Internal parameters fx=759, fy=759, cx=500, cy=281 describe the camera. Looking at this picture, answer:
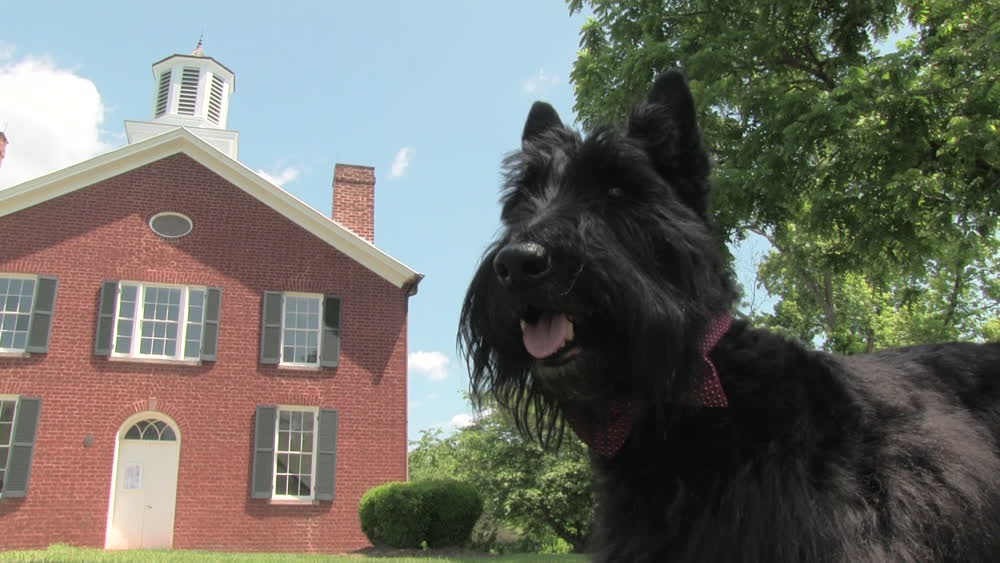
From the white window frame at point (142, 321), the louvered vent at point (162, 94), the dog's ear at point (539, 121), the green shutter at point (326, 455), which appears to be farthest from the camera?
the louvered vent at point (162, 94)

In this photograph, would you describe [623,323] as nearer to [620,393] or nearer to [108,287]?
[620,393]

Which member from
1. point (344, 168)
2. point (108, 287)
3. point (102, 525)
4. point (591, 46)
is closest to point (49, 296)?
point (108, 287)

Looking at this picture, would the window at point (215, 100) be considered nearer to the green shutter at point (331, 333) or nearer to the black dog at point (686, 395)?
the green shutter at point (331, 333)

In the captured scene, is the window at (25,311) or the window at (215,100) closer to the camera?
the window at (25,311)

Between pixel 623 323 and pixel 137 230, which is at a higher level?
pixel 137 230

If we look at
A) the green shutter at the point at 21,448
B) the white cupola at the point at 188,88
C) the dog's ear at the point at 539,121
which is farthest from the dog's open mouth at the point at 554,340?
the white cupola at the point at 188,88

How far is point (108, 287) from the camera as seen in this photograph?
63.4 ft

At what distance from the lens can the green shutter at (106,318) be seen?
61.7ft

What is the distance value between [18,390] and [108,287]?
10.3 feet

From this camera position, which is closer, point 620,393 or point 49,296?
point 620,393

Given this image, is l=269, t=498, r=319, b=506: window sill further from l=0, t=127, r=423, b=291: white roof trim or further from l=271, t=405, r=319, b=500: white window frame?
l=0, t=127, r=423, b=291: white roof trim

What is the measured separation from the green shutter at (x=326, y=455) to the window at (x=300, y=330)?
1.44 meters

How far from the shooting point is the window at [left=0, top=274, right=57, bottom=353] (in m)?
18.5

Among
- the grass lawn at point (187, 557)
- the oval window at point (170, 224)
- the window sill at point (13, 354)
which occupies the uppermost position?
the oval window at point (170, 224)
